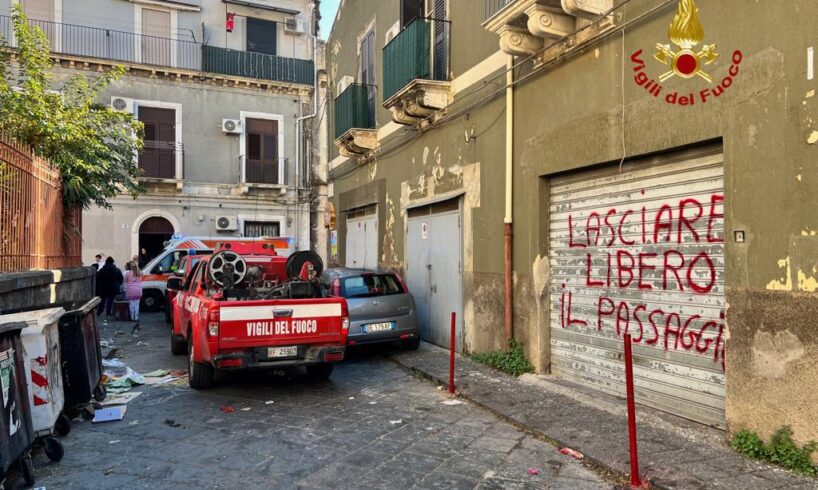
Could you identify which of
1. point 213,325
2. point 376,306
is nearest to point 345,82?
point 376,306

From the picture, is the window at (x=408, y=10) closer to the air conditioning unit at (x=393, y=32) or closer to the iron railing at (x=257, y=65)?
the air conditioning unit at (x=393, y=32)

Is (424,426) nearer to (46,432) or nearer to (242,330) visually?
(242,330)

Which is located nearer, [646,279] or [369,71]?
[646,279]

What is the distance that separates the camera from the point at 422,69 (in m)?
10.2

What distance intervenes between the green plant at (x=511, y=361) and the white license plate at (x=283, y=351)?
9.65 ft

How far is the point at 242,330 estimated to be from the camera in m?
6.57

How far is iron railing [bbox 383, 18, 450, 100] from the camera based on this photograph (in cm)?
1012

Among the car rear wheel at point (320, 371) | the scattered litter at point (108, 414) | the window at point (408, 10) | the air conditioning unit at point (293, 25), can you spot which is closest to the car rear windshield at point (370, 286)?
the car rear wheel at point (320, 371)

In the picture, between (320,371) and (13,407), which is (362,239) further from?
Result: (13,407)

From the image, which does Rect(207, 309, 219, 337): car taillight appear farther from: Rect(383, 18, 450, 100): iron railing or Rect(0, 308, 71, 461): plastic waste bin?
Rect(383, 18, 450, 100): iron railing

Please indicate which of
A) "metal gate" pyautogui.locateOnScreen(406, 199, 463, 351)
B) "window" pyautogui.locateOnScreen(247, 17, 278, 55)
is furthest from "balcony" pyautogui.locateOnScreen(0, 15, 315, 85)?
"metal gate" pyautogui.locateOnScreen(406, 199, 463, 351)

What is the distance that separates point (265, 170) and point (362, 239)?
33.7ft

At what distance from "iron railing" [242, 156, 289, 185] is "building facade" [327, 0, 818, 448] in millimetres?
13429

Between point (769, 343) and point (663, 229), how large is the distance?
5.23ft
